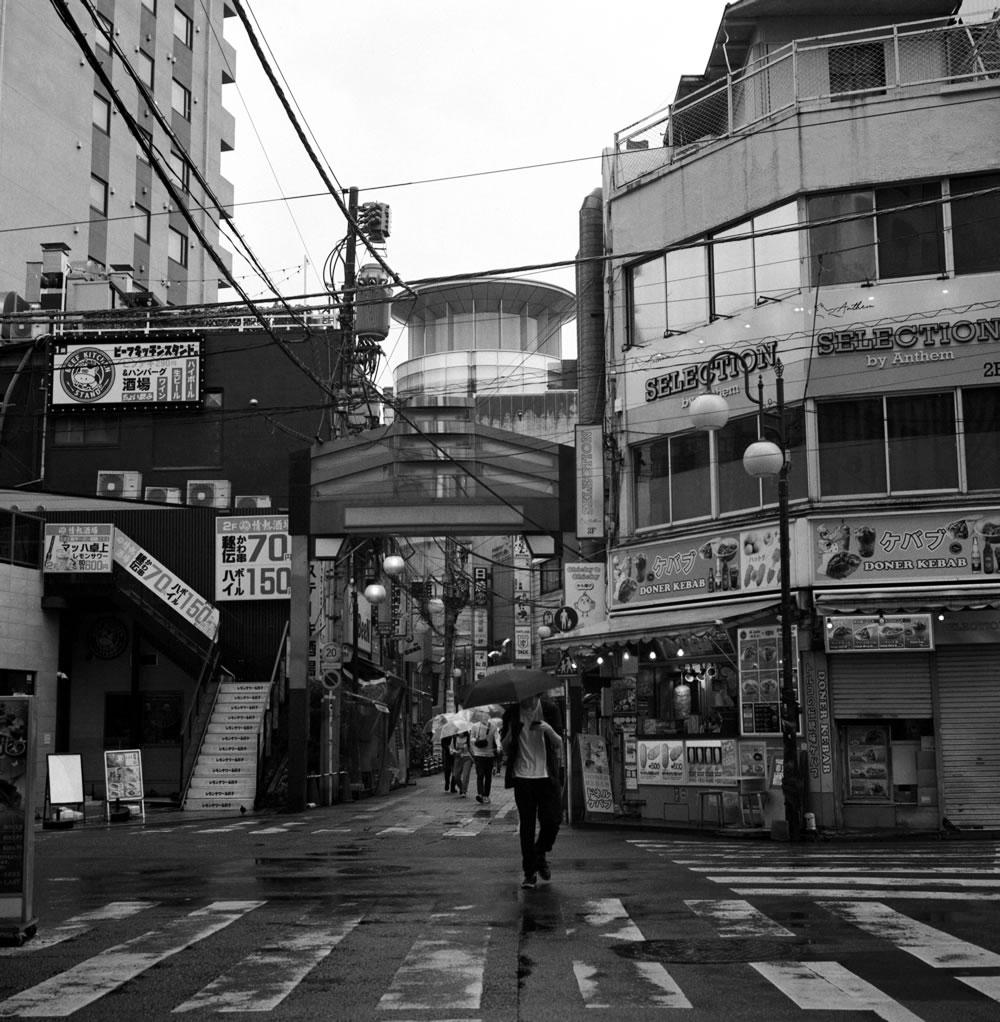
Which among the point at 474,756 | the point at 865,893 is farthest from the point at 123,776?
the point at 865,893

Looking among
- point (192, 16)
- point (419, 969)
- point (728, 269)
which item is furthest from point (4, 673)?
point (192, 16)

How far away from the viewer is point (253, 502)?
130ft

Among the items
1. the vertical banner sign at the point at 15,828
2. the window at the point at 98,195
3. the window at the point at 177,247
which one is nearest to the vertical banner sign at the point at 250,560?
the window at the point at 98,195

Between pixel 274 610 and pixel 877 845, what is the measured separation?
20.1 meters

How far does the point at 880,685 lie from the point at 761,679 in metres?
1.89

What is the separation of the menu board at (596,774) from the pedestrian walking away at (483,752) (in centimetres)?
531

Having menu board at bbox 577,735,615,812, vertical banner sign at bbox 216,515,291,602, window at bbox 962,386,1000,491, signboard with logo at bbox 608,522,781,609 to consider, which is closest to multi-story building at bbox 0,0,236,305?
vertical banner sign at bbox 216,515,291,602

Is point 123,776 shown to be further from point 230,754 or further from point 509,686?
point 509,686

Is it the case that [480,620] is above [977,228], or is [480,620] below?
below

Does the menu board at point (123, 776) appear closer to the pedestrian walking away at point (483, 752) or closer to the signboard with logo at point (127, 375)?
the pedestrian walking away at point (483, 752)

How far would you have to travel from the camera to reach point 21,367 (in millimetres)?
41094

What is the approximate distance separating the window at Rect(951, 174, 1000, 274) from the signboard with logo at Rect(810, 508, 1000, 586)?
431cm

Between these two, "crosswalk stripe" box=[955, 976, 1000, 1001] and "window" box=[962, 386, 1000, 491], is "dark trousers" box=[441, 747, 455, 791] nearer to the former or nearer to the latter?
"window" box=[962, 386, 1000, 491]

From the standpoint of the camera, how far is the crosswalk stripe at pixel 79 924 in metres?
9.21
